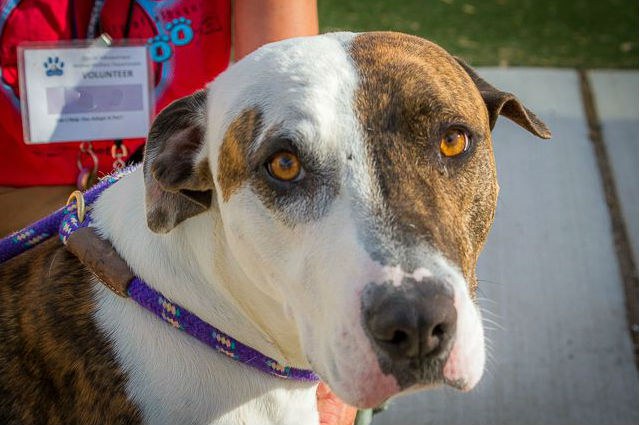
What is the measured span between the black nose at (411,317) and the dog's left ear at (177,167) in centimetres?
76

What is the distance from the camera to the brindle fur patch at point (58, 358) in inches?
102

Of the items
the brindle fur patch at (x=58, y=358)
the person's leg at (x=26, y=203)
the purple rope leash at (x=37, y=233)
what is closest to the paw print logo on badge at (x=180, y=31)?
the person's leg at (x=26, y=203)

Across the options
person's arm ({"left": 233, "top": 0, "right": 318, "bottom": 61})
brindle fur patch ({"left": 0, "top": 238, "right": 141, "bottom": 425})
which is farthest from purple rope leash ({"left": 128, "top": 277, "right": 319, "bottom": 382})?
person's arm ({"left": 233, "top": 0, "right": 318, "bottom": 61})

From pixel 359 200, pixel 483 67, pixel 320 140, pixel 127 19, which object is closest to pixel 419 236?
pixel 359 200

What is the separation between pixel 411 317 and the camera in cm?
203

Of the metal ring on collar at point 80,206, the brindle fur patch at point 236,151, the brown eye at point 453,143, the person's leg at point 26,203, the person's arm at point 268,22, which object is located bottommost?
the person's leg at point 26,203

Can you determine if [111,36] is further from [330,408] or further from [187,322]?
[330,408]

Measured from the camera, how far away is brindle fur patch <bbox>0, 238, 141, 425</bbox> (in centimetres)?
259

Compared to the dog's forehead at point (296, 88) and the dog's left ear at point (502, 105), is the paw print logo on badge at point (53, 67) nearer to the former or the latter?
the dog's forehead at point (296, 88)

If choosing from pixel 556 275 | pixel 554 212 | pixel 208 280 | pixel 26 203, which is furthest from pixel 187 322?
pixel 554 212

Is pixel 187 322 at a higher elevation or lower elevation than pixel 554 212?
higher

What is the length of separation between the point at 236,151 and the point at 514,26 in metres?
4.97

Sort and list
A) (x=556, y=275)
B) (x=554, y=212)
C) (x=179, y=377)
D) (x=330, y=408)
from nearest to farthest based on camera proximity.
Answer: (x=179, y=377) < (x=330, y=408) < (x=556, y=275) < (x=554, y=212)

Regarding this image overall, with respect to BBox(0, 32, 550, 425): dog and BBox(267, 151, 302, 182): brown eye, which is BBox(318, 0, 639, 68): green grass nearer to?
BBox(0, 32, 550, 425): dog
